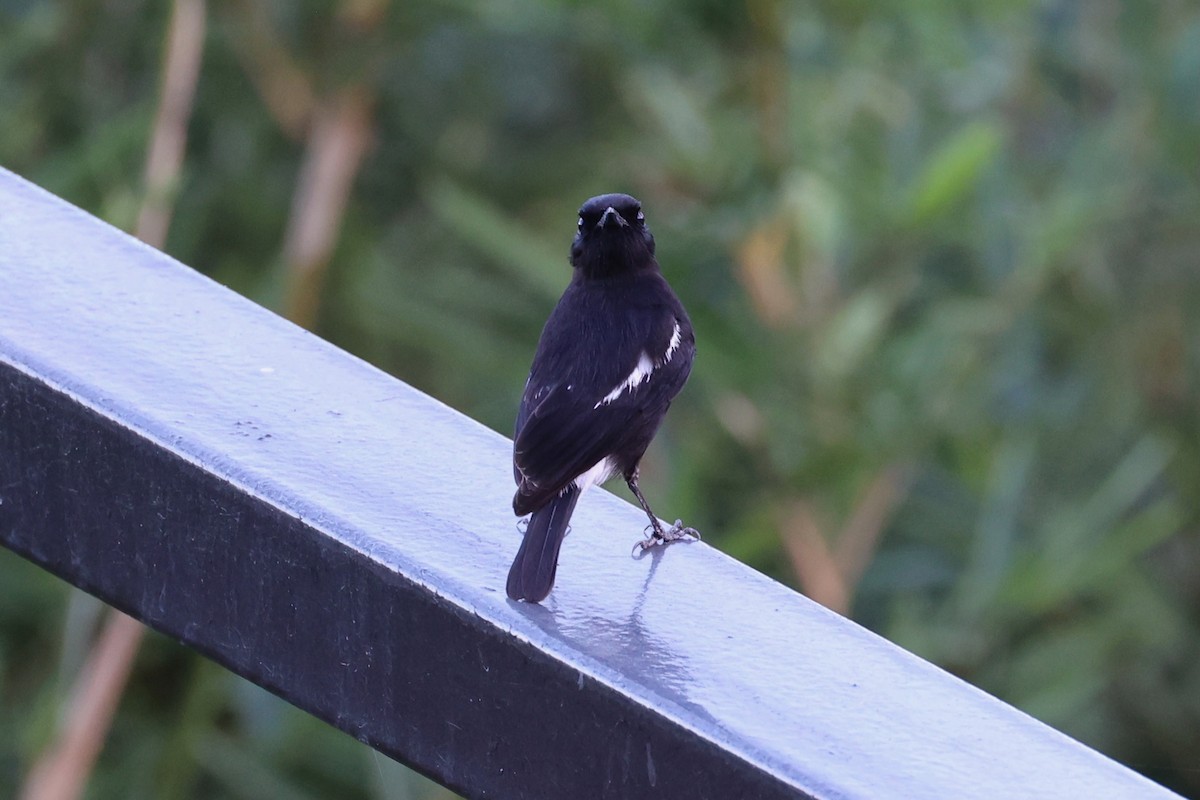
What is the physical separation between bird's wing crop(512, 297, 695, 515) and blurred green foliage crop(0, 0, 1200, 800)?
0.87 metres

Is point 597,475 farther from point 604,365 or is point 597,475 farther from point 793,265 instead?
point 793,265

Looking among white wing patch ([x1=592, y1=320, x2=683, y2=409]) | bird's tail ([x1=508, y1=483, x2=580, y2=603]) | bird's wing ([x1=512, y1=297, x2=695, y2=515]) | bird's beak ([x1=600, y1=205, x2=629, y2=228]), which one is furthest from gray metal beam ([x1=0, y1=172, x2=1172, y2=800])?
bird's beak ([x1=600, y1=205, x2=629, y2=228])

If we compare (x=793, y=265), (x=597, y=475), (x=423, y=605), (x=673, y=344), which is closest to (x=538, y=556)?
(x=423, y=605)

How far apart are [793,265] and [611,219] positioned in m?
1.16

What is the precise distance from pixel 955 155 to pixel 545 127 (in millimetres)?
1373

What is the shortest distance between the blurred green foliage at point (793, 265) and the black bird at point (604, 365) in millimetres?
808

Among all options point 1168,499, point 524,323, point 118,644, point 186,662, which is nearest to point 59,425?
point 118,644

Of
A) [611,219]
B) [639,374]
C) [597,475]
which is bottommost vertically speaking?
[597,475]

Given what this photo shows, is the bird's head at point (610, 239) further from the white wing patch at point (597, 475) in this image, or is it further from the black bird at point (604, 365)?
the white wing patch at point (597, 475)

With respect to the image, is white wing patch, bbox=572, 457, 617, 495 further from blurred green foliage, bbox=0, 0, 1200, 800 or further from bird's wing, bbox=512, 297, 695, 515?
blurred green foliage, bbox=0, 0, 1200, 800

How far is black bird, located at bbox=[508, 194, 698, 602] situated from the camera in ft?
6.01

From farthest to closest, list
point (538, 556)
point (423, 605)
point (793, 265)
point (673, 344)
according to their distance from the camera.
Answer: point (793, 265)
point (673, 344)
point (538, 556)
point (423, 605)

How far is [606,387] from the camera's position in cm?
207

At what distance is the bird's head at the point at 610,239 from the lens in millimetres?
2307
